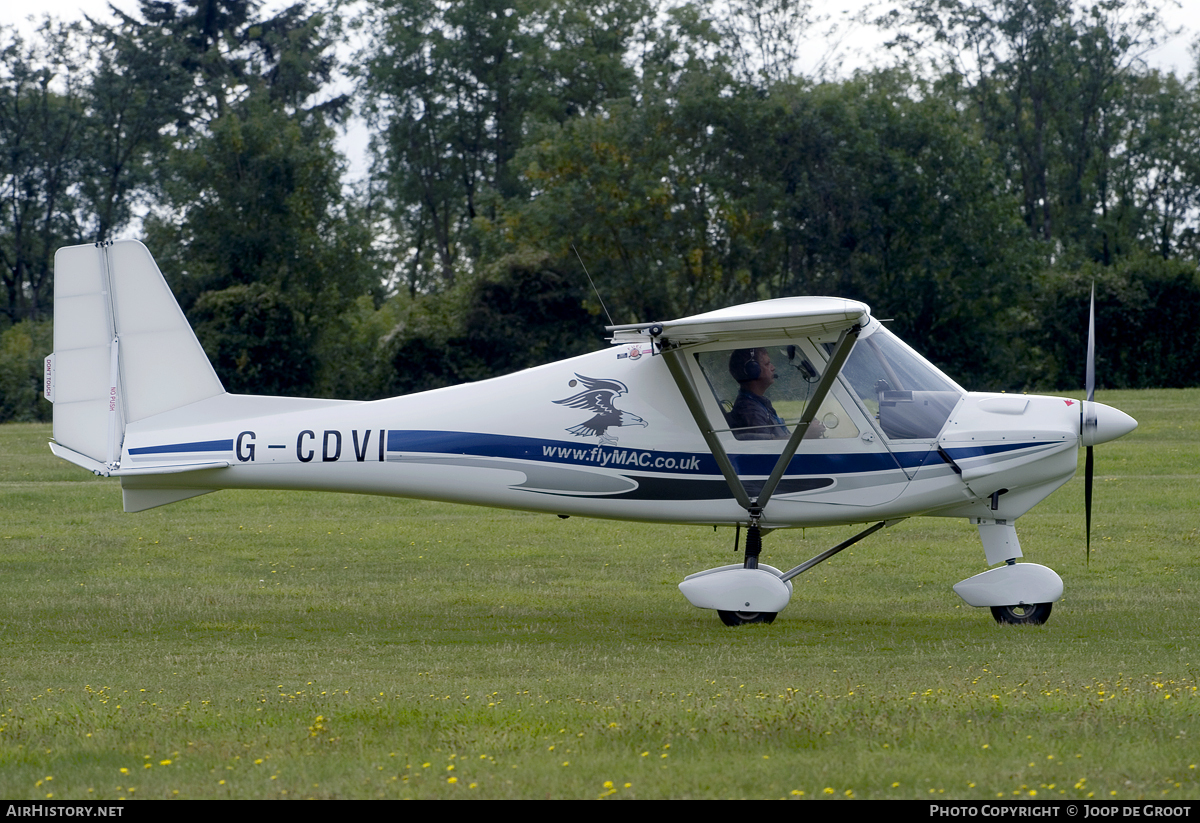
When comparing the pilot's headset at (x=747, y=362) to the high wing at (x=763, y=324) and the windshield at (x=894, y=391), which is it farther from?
the windshield at (x=894, y=391)

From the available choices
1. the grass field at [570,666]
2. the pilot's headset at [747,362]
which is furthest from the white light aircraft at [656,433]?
the grass field at [570,666]

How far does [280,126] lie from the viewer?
172ft

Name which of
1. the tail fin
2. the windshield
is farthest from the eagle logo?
the tail fin

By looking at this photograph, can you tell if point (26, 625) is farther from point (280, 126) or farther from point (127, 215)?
point (127, 215)

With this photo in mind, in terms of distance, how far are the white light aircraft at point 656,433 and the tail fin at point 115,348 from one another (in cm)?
2

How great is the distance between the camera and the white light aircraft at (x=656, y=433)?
1140cm

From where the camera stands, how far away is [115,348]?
40.7 feet

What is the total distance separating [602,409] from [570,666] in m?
2.69

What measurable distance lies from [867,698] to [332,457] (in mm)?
5685

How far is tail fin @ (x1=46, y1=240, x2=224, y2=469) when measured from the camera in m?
12.3

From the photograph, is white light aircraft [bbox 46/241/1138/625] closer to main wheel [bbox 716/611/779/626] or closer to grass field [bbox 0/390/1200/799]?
main wheel [bbox 716/611/779/626]

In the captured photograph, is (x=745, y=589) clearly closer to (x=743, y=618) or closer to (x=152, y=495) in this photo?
(x=743, y=618)

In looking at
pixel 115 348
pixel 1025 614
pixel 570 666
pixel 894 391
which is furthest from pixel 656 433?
pixel 115 348

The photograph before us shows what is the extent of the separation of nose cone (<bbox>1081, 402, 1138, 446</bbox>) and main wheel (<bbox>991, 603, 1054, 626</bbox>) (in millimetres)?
1479
